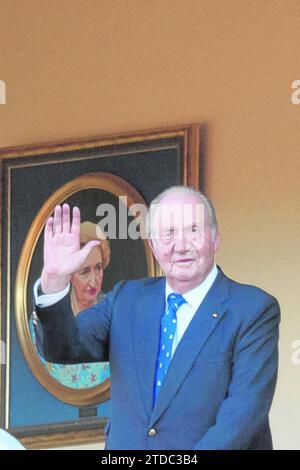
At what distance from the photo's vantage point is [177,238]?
226 inches

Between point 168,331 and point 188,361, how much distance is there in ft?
0.55

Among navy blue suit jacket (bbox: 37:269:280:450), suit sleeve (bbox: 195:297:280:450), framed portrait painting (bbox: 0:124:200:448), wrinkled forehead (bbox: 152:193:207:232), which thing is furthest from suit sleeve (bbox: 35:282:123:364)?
framed portrait painting (bbox: 0:124:200:448)

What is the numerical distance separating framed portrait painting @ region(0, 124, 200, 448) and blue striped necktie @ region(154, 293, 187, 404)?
2.52 feet

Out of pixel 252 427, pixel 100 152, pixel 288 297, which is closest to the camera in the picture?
pixel 252 427

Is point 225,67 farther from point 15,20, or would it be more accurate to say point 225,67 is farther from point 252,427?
point 252,427

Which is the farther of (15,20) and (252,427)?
(15,20)

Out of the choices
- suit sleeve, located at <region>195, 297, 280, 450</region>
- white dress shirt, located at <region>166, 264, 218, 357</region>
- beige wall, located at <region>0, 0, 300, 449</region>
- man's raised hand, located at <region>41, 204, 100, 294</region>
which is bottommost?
suit sleeve, located at <region>195, 297, 280, 450</region>

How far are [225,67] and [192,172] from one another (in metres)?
→ 0.45

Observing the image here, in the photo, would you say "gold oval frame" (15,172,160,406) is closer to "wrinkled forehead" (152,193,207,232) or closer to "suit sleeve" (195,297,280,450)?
"wrinkled forehead" (152,193,207,232)

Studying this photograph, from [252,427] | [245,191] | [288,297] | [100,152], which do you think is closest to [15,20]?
[100,152]

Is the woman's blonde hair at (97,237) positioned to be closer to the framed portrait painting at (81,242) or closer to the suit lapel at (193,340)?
the framed portrait painting at (81,242)

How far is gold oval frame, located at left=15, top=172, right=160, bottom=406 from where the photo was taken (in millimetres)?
6594

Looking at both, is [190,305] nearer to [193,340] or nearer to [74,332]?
[193,340]

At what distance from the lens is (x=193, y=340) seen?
5695 mm
